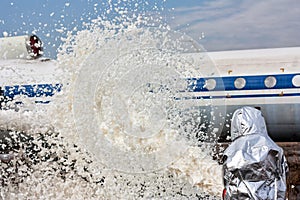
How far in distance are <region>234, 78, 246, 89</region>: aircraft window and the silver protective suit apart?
729 cm

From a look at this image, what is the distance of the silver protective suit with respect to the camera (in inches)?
157

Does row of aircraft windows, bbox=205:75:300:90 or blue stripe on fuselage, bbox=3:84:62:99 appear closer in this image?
row of aircraft windows, bbox=205:75:300:90

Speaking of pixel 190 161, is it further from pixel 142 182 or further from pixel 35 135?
pixel 35 135

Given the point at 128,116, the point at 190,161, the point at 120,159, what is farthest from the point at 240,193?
the point at 190,161

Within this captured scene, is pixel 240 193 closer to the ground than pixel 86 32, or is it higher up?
closer to the ground

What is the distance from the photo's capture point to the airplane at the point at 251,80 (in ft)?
36.6

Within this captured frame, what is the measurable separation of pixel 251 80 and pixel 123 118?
5291mm

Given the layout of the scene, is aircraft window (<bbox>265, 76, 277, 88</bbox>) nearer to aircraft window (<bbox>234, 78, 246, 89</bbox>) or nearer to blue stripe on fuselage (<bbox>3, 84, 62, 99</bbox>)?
aircraft window (<bbox>234, 78, 246, 89</bbox>)

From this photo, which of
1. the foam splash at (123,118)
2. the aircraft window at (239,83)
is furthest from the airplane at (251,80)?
the foam splash at (123,118)

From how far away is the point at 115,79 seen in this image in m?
6.45

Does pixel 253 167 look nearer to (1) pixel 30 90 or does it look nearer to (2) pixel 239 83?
(2) pixel 239 83

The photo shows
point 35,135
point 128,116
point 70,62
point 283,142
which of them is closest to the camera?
point 128,116

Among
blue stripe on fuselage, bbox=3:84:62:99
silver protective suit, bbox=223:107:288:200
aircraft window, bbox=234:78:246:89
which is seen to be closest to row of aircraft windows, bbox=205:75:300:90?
aircraft window, bbox=234:78:246:89

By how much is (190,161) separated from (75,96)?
185cm
